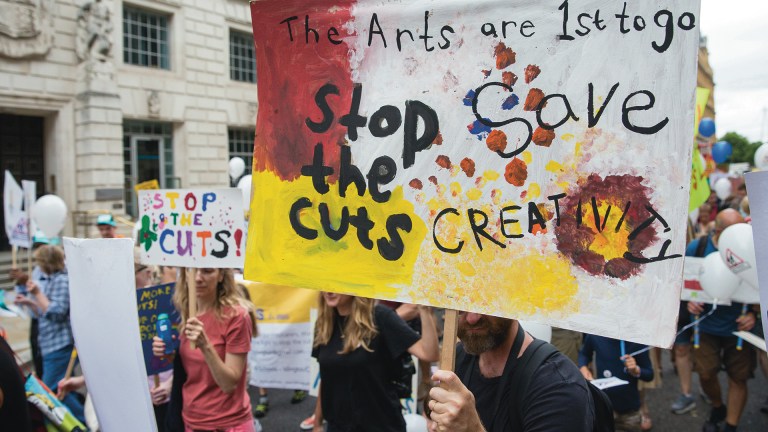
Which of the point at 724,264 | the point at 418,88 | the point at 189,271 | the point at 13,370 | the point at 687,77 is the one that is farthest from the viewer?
the point at 724,264

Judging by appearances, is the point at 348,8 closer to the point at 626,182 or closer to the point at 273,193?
the point at 273,193

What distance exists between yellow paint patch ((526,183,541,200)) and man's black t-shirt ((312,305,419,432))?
5.70 ft

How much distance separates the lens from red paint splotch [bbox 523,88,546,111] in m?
1.54

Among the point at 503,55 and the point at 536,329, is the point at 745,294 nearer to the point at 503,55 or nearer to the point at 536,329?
the point at 536,329

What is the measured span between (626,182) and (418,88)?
0.67m

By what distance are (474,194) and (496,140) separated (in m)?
0.17

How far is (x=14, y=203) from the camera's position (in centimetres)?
774

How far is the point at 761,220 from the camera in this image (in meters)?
1.62

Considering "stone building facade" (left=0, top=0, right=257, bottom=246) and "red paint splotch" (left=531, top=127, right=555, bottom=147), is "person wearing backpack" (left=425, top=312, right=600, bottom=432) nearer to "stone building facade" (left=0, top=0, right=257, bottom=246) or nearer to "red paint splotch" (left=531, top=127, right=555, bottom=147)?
"red paint splotch" (left=531, top=127, right=555, bottom=147)

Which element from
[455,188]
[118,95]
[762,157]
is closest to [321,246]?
[455,188]

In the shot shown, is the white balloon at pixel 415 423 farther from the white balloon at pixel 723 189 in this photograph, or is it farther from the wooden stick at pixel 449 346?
the white balloon at pixel 723 189

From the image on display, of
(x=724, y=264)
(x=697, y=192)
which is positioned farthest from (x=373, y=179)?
(x=697, y=192)

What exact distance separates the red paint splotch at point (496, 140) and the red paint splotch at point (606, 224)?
0.23m

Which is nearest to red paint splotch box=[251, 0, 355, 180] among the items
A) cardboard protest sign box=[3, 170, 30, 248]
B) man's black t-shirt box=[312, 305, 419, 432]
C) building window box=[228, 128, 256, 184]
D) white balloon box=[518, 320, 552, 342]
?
man's black t-shirt box=[312, 305, 419, 432]
